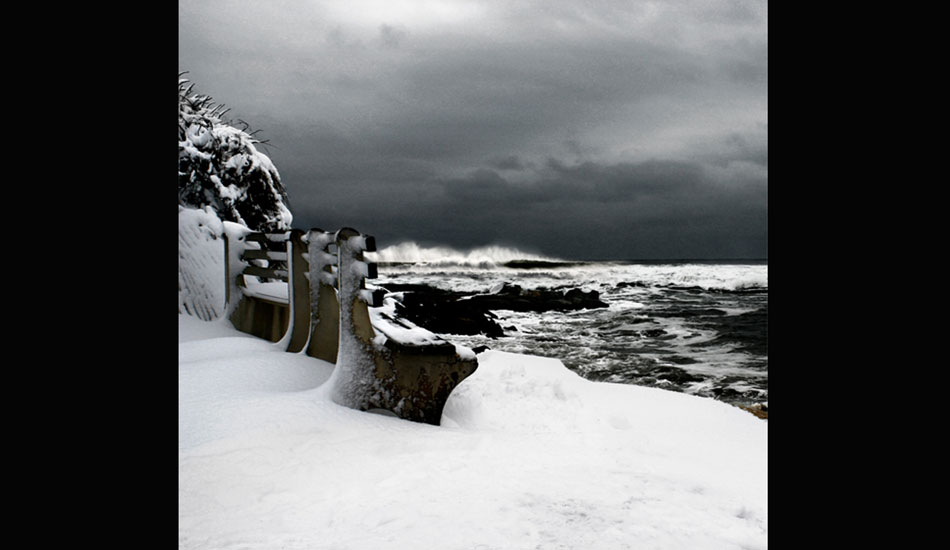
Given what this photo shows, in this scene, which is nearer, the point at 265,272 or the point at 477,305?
the point at 265,272

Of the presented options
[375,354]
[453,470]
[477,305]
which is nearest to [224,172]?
[375,354]

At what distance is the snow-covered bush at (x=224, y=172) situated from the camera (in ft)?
36.7

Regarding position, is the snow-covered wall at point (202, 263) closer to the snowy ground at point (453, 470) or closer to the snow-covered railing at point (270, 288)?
the snow-covered railing at point (270, 288)

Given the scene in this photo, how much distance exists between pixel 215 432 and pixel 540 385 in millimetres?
3979

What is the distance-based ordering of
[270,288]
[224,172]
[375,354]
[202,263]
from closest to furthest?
[375,354], [270,288], [202,263], [224,172]

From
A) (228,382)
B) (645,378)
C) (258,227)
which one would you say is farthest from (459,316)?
(228,382)

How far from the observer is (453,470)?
437cm

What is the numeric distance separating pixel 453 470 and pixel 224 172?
9.42 metres

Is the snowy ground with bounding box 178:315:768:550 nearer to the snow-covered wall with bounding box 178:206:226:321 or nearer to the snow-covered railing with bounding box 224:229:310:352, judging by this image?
the snow-covered railing with bounding box 224:229:310:352

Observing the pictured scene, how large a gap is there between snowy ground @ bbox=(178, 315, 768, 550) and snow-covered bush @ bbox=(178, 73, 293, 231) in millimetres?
5190

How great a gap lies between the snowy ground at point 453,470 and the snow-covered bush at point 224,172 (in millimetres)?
5190

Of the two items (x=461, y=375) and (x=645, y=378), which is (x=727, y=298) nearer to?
(x=645, y=378)

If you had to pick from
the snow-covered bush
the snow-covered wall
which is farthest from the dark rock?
the snow-covered wall

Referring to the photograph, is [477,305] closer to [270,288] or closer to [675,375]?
[675,375]
